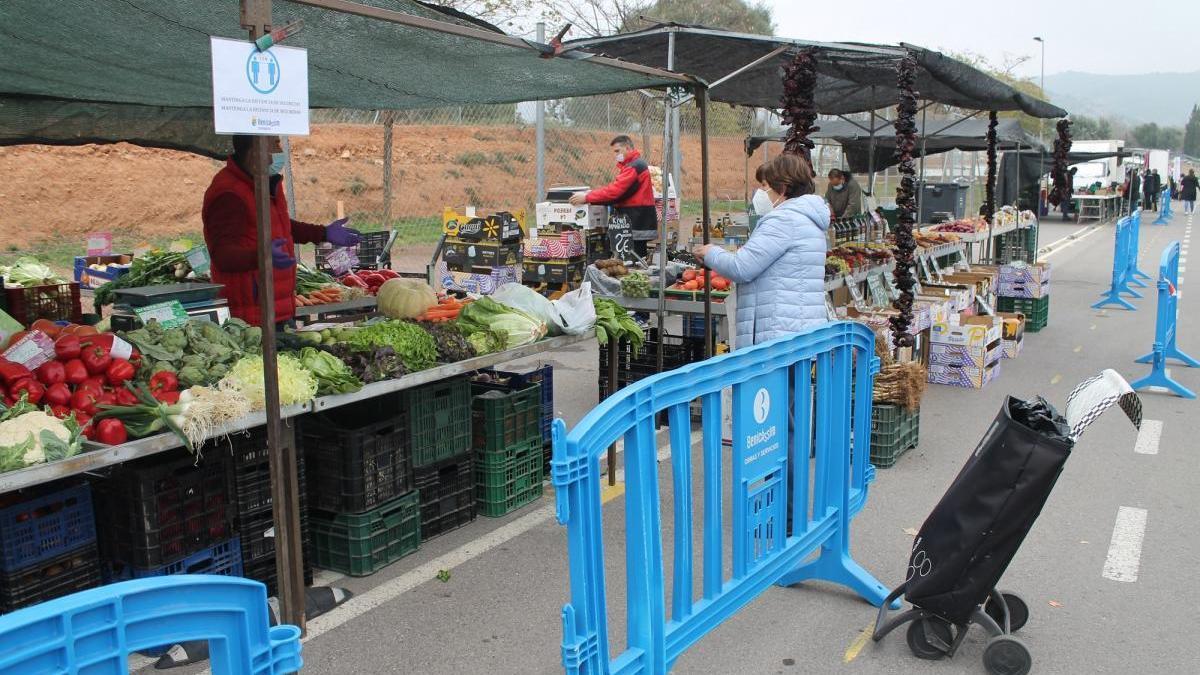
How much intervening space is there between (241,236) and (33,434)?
2.24 meters

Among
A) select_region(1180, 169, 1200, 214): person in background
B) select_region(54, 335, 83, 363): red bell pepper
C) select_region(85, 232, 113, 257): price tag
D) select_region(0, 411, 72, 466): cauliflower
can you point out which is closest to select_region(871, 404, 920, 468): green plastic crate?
select_region(54, 335, 83, 363): red bell pepper

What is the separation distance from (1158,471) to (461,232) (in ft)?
28.2

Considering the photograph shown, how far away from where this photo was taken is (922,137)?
1722 centimetres

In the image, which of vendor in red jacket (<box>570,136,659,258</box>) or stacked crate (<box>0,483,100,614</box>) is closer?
stacked crate (<box>0,483,100,614</box>)

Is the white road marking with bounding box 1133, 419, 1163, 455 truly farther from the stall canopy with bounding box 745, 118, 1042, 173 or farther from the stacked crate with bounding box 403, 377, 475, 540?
the stall canopy with bounding box 745, 118, 1042, 173

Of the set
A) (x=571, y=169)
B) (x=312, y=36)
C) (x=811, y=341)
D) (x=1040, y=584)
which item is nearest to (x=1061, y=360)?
(x=1040, y=584)

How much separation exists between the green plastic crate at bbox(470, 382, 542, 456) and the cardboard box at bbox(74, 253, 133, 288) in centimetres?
550

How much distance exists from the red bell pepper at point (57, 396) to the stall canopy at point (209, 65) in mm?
1825

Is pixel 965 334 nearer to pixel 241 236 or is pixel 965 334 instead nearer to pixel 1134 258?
pixel 241 236

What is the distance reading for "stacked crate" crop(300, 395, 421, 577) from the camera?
5.04 metres

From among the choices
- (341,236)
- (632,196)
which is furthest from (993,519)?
(632,196)

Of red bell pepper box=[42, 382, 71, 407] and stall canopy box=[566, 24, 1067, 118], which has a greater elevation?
stall canopy box=[566, 24, 1067, 118]

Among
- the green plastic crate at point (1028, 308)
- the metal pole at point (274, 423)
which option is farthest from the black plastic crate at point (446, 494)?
the green plastic crate at point (1028, 308)

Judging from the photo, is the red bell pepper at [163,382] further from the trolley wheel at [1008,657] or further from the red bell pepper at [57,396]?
the trolley wheel at [1008,657]
